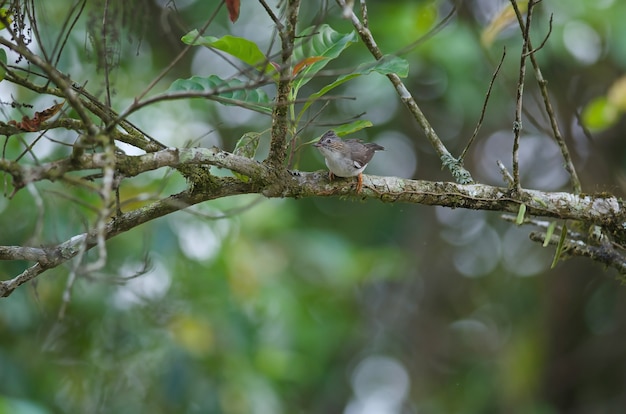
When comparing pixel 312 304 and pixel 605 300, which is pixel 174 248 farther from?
pixel 605 300

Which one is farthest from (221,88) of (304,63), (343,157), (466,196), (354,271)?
(354,271)

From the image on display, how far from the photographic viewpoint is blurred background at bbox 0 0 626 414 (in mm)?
5324

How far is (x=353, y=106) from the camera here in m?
7.59

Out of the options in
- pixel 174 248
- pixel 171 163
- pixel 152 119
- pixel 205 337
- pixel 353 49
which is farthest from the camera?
pixel 353 49

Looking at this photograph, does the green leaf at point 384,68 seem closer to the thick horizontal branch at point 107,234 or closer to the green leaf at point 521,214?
the thick horizontal branch at point 107,234

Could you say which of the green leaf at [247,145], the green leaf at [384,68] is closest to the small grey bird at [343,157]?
the green leaf at [247,145]

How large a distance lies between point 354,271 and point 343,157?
4.69 metres

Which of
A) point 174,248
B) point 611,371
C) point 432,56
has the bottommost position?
point 174,248

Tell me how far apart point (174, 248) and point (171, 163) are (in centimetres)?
294

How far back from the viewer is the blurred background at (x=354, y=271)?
17.5 feet

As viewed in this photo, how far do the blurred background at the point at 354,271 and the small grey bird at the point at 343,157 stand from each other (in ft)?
1.57

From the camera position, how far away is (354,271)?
7.87 meters

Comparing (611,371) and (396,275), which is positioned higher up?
(396,275)

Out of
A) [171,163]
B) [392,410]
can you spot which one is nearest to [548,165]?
[392,410]
